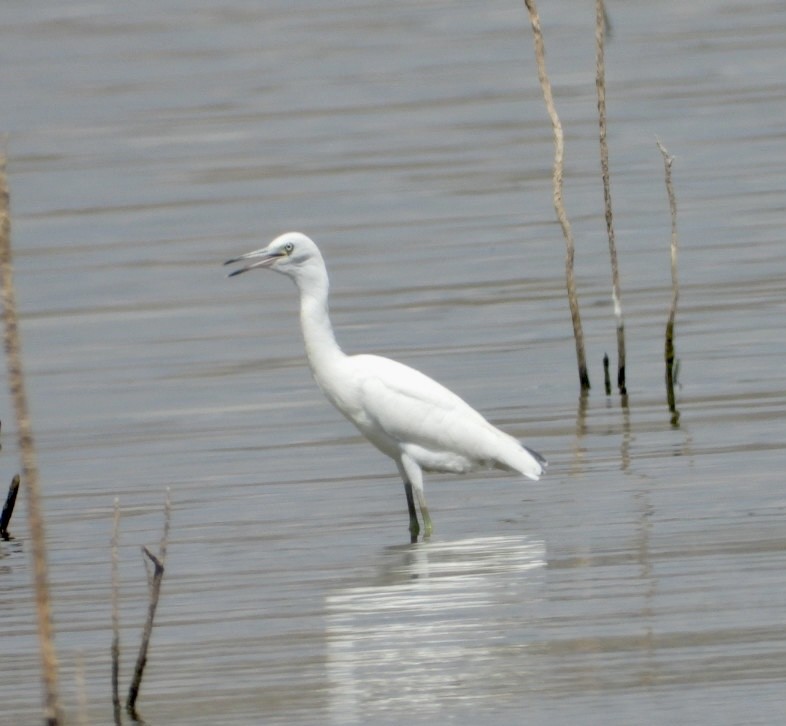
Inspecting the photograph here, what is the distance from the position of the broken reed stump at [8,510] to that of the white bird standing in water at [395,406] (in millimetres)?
1525

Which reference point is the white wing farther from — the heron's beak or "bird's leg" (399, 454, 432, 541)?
the heron's beak

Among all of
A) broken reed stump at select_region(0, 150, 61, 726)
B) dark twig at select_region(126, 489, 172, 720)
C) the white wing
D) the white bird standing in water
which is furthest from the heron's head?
broken reed stump at select_region(0, 150, 61, 726)

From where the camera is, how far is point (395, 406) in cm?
1115

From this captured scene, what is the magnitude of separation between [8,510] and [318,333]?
1.78 m

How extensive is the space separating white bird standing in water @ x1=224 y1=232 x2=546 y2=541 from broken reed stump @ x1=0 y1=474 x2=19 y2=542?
152 cm

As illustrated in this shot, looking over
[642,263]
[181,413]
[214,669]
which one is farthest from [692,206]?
[214,669]

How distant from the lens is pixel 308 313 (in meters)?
11.4

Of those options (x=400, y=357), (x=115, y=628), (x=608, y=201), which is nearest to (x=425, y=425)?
(x=608, y=201)

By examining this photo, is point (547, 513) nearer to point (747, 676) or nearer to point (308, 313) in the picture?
point (308, 313)

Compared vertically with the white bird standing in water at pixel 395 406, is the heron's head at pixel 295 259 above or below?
above

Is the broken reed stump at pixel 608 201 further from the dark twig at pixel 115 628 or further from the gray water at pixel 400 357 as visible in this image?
the dark twig at pixel 115 628

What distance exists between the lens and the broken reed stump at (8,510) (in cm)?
1098

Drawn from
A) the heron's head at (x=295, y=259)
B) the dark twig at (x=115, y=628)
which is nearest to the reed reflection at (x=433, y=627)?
the dark twig at (x=115, y=628)

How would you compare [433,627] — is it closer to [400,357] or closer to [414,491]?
[414,491]
